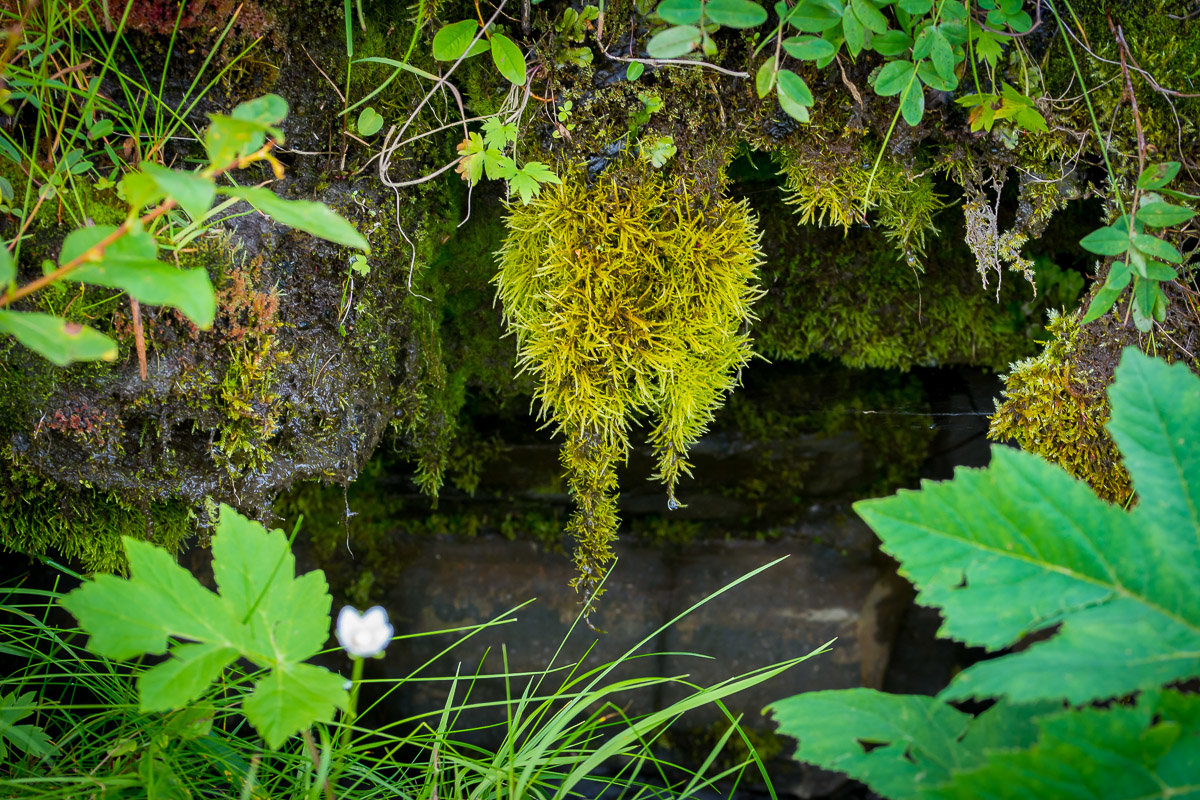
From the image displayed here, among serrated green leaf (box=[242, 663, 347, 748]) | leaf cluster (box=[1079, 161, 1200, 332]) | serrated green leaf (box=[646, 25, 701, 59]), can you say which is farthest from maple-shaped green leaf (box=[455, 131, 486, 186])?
leaf cluster (box=[1079, 161, 1200, 332])

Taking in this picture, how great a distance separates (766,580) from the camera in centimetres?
270

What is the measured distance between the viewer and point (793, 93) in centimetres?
134

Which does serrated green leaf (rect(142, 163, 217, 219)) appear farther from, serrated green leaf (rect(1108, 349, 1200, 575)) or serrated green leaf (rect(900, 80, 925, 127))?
serrated green leaf (rect(900, 80, 925, 127))

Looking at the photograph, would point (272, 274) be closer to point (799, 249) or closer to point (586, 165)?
point (586, 165)

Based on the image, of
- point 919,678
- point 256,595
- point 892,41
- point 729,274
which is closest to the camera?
point 256,595

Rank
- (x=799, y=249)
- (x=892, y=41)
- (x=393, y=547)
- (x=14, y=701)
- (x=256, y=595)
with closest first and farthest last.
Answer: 1. (x=256, y=595)
2. (x=892, y=41)
3. (x=14, y=701)
4. (x=799, y=249)
5. (x=393, y=547)

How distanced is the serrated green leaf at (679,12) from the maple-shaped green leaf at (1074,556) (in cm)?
89

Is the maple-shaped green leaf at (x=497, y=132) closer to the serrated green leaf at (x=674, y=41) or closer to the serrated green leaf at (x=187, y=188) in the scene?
the serrated green leaf at (x=674, y=41)

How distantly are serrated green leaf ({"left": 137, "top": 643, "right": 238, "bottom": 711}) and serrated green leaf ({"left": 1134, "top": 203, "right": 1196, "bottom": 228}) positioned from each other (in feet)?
5.97

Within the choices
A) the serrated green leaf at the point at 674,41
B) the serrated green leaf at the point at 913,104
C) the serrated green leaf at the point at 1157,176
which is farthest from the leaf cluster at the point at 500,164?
the serrated green leaf at the point at 1157,176

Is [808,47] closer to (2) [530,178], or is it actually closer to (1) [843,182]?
(1) [843,182]

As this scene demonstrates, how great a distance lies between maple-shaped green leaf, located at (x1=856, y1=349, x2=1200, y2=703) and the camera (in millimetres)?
783

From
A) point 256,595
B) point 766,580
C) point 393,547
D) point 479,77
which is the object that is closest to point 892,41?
point 479,77

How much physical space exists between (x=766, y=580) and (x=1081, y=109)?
1.81 m
